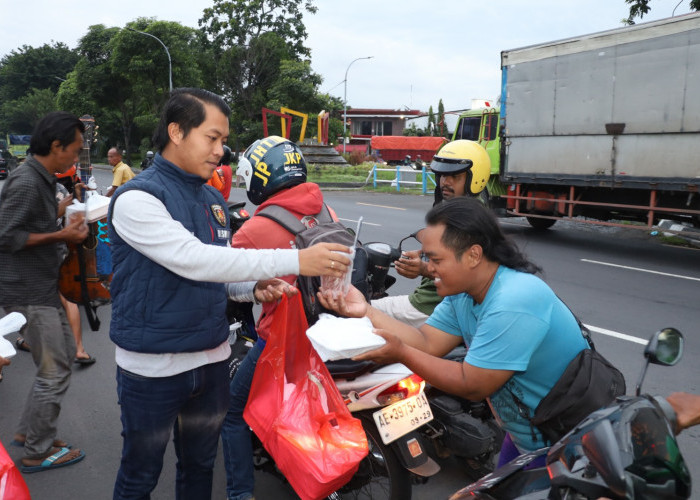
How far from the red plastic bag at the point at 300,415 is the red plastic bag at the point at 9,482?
0.83 meters

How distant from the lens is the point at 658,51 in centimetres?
923

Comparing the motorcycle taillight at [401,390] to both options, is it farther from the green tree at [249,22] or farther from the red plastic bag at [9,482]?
the green tree at [249,22]

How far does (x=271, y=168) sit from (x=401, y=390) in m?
1.16

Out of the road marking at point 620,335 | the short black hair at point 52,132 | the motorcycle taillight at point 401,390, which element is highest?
the short black hair at point 52,132

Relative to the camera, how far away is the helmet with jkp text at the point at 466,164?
3.85 metres

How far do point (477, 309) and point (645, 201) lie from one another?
9.47 metres

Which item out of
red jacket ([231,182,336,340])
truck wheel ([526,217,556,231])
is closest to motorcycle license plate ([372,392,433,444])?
red jacket ([231,182,336,340])

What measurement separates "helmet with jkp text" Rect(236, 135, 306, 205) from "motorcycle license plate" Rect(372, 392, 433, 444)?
1100 millimetres

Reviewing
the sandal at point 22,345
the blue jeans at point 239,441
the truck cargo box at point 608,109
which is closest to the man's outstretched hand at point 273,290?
the blue jeans at point 239,441

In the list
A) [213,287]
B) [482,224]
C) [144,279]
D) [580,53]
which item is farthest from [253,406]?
[580,53]

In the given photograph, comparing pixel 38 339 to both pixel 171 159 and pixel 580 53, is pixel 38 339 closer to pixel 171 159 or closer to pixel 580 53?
pixel 171 159

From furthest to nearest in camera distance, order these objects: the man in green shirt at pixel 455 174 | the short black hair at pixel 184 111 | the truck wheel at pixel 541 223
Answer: the truck wheel at pixel 541 223 < the man in green shirt at pixel 455 174 < the short black hair at pixel 184 111

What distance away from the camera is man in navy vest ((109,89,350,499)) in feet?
6.31

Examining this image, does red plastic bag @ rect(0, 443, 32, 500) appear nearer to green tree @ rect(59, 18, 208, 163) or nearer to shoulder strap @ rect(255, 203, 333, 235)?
shoulder strap @ rect(255, 203, 333, 235)
